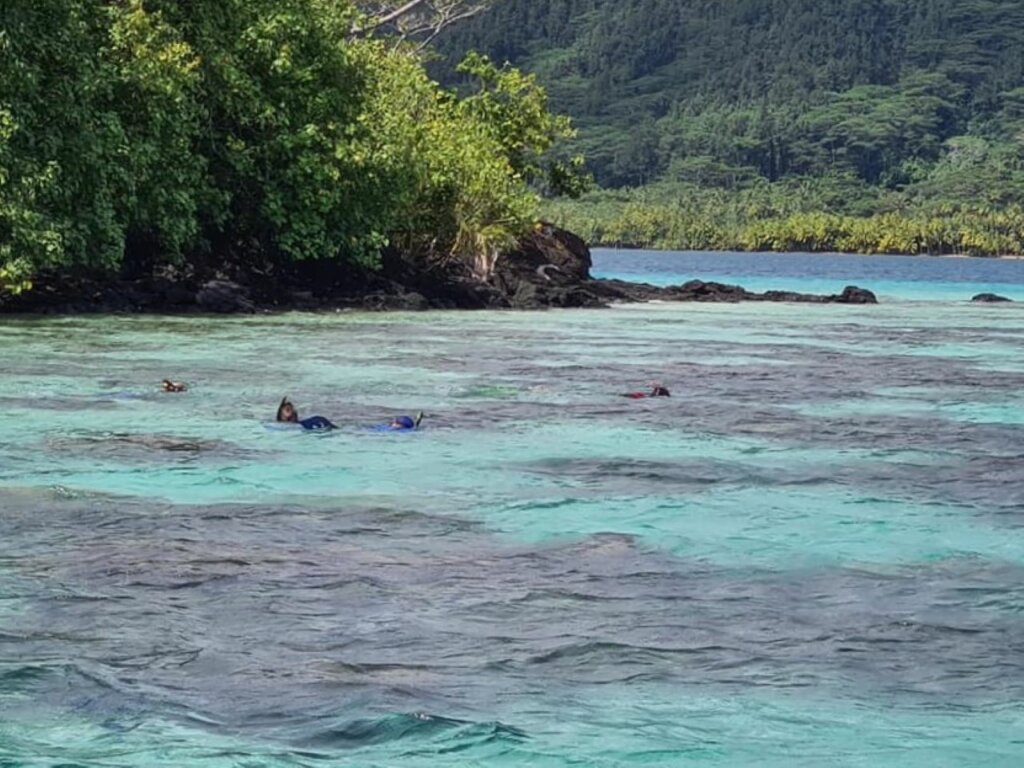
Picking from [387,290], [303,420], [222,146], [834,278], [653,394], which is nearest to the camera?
[303,420]

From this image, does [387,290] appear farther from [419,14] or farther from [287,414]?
[287,414]

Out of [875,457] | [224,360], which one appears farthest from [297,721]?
[224,360]

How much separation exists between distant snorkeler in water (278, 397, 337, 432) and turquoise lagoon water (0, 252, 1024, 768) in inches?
11.7

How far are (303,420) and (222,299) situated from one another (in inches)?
820

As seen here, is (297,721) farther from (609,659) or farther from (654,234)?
(654,234)

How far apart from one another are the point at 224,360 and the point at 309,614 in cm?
1630

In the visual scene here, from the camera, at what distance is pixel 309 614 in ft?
30.0

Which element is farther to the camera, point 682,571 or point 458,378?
point 458,378

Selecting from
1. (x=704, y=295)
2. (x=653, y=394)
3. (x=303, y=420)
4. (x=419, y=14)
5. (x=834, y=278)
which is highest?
(x=419, y=14)

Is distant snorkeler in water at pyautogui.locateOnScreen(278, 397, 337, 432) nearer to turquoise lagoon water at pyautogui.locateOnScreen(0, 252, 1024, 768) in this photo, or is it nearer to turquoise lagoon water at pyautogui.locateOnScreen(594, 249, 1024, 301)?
turquoise lagoon water at pyautogui.locateOnScreen(0, 252, 1024, 768)

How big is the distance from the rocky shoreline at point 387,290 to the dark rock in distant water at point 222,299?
21 mm

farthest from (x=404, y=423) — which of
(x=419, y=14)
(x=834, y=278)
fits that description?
(x=834, y=278)

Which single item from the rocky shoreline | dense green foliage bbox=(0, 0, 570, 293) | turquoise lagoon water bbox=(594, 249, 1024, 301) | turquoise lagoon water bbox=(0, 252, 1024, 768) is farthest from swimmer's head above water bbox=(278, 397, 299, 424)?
turquoise lagoon water bbox=(594, 249, 1024, 301)

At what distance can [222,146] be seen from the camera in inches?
1528
